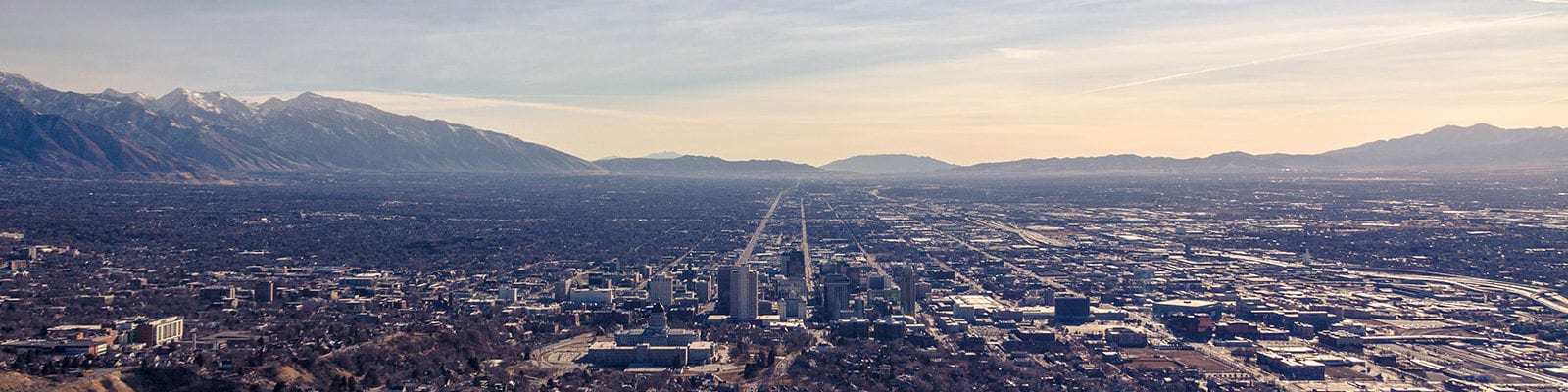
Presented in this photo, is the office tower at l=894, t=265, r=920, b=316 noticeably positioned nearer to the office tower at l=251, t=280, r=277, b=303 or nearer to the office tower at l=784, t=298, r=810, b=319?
the office tower at l=784, t=298, r=810, b=319

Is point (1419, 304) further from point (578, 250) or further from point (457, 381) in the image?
point (578, 250)

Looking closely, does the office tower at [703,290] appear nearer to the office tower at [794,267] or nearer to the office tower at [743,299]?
the office tower at [743,299]

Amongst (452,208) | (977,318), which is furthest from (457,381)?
(452,208)

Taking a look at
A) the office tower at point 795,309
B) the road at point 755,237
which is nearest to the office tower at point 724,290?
the office tower at point 795,309

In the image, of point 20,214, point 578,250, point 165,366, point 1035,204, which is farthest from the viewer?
point 1035,204

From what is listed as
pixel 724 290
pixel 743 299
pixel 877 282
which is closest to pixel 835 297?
pixel 724 290

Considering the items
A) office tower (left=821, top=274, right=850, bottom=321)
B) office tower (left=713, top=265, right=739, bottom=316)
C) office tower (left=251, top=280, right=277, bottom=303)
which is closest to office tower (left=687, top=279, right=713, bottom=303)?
office tower (left=713, top=265, right=739, bottom=316)
